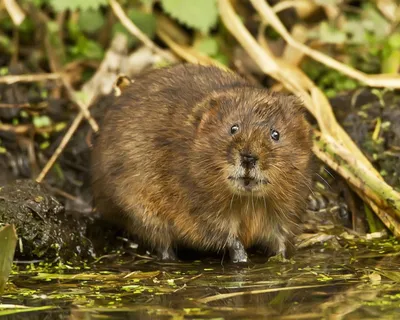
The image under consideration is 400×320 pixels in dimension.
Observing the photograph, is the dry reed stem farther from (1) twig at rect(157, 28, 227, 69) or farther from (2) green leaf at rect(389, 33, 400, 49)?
(2) green leaf at rect(389, 33, 400, 49)

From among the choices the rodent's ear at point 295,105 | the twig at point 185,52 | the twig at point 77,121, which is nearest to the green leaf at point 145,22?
the twig at point 185,52

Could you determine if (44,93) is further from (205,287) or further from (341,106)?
(205,287)

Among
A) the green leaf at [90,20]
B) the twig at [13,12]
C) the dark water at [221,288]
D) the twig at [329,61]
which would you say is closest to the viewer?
the dark water at [221,288]

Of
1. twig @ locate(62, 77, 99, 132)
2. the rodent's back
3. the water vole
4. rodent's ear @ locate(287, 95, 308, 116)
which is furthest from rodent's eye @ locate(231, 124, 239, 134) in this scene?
twig @ locate(62, 77, 99, 132)

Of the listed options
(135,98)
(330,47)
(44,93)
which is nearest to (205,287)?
(135,98)

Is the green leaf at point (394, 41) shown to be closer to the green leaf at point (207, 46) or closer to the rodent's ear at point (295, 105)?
the green leaf at point (207, 46)

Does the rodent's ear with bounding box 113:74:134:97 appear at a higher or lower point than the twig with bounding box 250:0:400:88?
lower
